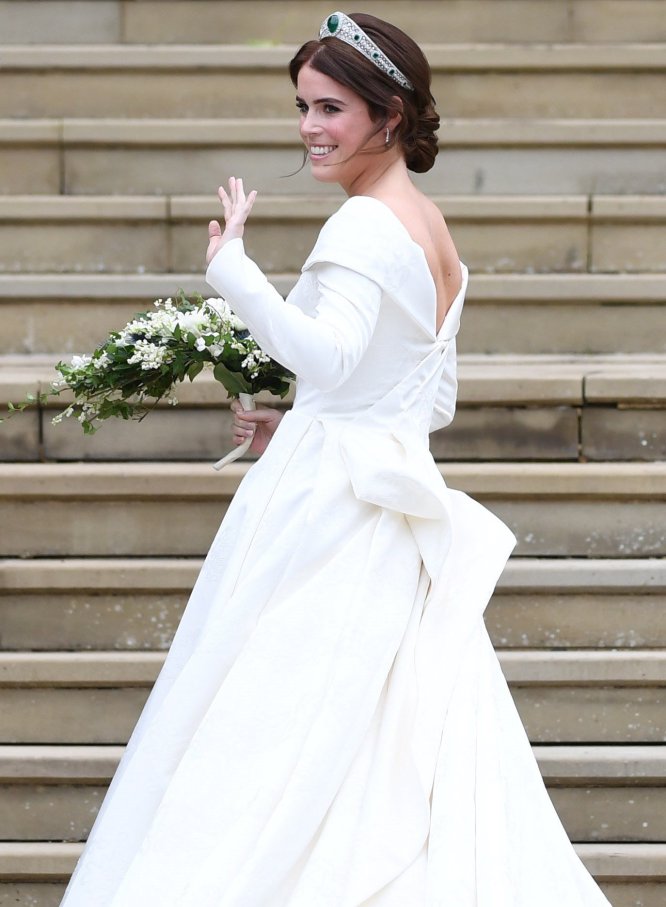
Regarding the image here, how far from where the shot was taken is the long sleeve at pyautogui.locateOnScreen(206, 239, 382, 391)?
2.55 m

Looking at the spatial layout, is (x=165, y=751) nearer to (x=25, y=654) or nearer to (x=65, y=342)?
(x=25, y=654)

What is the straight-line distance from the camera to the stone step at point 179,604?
4.48 m

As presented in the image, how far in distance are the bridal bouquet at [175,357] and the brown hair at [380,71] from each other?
1.86 ft

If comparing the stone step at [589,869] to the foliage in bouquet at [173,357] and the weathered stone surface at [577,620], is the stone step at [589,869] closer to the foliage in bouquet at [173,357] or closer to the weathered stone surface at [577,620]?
the weathered stone surface at [577,620]

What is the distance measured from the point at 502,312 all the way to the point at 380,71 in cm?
261

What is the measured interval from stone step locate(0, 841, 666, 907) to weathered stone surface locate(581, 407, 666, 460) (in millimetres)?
1358

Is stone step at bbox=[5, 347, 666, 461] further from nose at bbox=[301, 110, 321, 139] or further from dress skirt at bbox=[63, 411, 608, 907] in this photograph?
nose at bbox=[301, 110, 321, 139]

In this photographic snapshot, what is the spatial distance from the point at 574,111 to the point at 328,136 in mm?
3344

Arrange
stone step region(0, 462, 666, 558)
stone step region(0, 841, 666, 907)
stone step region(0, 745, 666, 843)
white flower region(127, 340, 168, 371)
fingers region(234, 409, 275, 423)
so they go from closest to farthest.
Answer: white flower region(127, 340, 168, 371) < fingers region(234, 409, 275, 423) < stone step region(0, 841, 666, 907) < stone step region(0, 745, 666, 843) < stone step region(0, 462, 666, 558)

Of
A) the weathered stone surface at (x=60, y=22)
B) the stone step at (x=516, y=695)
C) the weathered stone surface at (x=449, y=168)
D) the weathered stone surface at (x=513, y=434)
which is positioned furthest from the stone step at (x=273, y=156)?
the stone step at (x=516, y=695)

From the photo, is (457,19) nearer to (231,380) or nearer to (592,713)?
(592,713)

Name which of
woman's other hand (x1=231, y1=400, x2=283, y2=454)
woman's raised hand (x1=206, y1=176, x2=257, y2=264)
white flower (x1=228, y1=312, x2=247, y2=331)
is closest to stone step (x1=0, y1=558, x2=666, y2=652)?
woman's other hand (x1=231, y1=400, x2=283, y2=454)

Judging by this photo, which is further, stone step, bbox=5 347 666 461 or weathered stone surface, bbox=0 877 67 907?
stone step, bbox=5 347 666 461

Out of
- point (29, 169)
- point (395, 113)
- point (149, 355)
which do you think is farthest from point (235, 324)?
point (29, 169)
